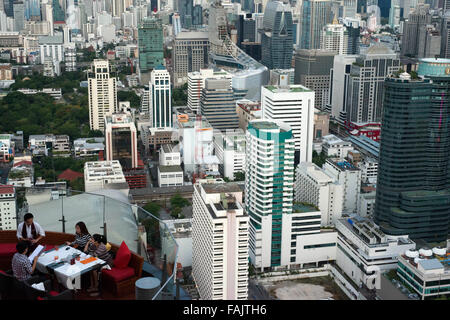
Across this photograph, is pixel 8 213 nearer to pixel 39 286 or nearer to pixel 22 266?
pixel 22 266

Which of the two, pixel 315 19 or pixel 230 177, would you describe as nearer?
pixel 230 177

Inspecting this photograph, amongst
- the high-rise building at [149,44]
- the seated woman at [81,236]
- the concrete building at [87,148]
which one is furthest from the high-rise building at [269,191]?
the high-rise building at [149,44]

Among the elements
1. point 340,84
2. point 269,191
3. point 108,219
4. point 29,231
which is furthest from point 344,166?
point 29,231

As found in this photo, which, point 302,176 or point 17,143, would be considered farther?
point 17,143

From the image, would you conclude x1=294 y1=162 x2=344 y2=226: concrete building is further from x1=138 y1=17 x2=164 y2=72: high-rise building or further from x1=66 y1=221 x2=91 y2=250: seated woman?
x1=138 y1=17 x2=164 y2=72: high-rise building
